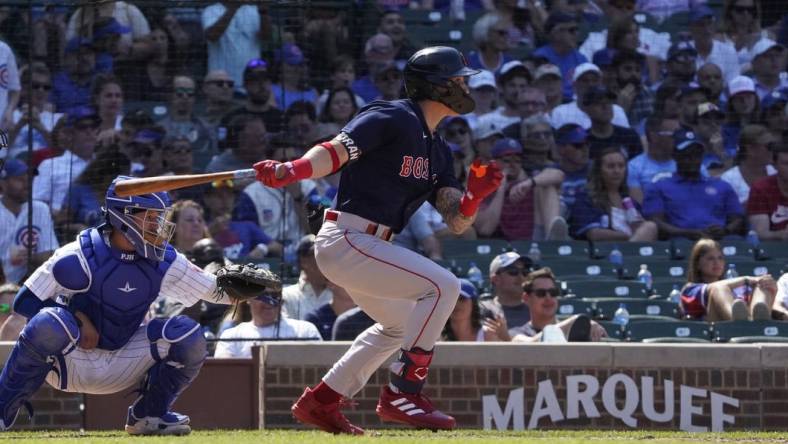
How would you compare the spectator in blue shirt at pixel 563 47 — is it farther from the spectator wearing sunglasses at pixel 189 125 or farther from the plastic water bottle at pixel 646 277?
the spectator wearing sunglasses at pixel 189 125

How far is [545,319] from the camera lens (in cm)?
810

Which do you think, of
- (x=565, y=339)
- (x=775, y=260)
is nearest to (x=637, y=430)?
(x=565, y=339)

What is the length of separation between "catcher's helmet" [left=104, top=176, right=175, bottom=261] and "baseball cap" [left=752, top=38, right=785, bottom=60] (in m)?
7.27

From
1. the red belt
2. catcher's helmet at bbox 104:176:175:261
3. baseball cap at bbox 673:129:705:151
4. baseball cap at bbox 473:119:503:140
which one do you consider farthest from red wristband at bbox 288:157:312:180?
baseball cap at bbox 673:129:705:151

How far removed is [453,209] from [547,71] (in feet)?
19.0

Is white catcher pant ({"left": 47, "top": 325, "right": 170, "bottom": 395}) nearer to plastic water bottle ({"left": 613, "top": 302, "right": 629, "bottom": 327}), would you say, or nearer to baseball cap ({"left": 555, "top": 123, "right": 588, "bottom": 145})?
plastic water bottle ({"left": 613, "top": 302, "right": 629, "bottom": 327})

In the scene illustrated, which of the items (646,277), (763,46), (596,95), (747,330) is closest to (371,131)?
(747,330)

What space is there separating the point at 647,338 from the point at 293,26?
338 cm

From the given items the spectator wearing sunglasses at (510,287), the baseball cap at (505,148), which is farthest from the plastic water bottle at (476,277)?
the baseball cap at (505,148)

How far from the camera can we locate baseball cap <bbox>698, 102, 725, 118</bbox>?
1090cm

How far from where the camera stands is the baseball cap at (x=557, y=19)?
11.5m

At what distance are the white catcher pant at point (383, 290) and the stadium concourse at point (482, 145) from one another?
2473 millimetres

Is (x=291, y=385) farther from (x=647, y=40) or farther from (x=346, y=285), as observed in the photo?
(x=647, y=40)

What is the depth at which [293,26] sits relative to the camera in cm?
989
